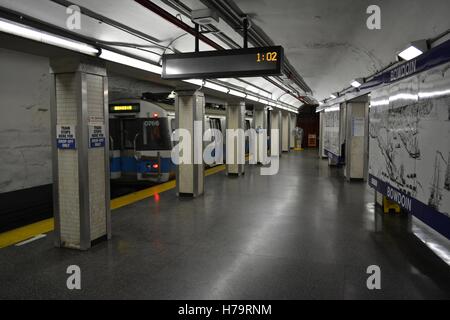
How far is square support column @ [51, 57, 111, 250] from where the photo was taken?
4.41m

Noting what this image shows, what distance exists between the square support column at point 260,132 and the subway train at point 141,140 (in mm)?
6246

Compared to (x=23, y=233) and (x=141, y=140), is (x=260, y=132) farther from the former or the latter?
(x=23, y=233)

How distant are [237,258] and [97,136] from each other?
251 centimetres

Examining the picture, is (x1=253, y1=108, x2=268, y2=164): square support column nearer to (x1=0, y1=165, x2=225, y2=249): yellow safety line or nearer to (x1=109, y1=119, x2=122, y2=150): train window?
(x1=109, y1=119, x2=122, y2=150): train window

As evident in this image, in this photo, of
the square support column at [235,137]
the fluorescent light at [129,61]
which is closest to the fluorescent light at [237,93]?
the square support column at [235,137]

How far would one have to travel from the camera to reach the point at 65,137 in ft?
14.8

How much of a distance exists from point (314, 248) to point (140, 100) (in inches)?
249

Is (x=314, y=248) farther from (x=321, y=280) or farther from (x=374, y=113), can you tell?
(x=374, y=113)

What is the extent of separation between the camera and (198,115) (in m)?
7.89

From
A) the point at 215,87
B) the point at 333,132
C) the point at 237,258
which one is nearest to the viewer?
the point at 237,258

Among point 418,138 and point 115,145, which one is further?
point 115,145

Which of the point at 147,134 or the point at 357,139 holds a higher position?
the point at 147,134

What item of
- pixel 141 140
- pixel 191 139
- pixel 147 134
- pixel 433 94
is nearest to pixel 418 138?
pixel 433 94

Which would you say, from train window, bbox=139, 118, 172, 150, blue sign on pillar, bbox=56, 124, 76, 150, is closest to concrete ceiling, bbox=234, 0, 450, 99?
blue sign on pillar, bbox=56, 124, 76, 150
